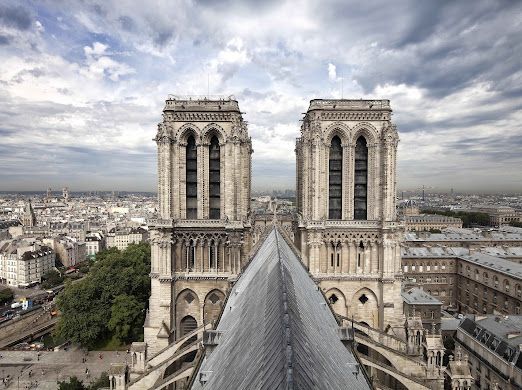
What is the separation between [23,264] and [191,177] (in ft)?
251

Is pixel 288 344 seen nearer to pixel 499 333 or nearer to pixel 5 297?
pixel 499 333

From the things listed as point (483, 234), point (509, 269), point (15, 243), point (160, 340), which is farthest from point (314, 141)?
point (15, 243)

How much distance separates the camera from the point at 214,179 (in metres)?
35.3

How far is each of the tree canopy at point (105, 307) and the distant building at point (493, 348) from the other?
133ft

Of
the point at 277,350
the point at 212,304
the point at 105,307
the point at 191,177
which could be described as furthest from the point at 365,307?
the point at 105,307

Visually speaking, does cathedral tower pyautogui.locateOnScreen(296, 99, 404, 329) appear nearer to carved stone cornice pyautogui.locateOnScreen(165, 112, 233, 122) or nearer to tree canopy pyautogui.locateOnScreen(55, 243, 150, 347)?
carved stone cornice pyautogui.locateOnScreen(165, 112, 233, 122)

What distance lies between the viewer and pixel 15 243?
103625 millimetres

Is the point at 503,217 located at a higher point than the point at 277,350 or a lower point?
lower

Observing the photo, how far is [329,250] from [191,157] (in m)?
14.4

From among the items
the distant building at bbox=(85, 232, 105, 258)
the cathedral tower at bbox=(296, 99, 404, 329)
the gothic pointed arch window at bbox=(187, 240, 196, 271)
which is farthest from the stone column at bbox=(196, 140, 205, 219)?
the distant building at bbox=(85, 232, 105, 258)

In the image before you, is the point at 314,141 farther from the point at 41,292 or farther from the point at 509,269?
the point at 41,292

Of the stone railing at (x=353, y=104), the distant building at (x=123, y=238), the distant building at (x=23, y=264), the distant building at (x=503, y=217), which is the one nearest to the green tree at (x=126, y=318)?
the stone railing at (x=353, y=104)

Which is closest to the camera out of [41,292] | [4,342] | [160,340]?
[160,340]

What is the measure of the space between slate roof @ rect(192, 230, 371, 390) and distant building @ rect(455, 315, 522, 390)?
27382 millimetres
